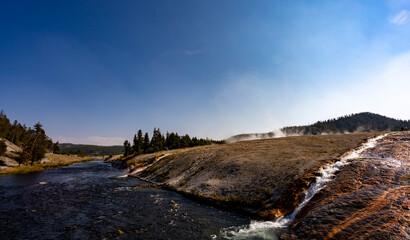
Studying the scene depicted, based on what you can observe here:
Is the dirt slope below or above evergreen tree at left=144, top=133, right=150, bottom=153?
below

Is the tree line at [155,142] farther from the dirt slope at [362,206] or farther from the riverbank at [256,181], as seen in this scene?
the dirt slope at [362,206]

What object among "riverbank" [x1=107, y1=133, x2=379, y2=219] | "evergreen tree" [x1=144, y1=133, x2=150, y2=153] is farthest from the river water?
"evergreen tree" [x1=144, y1=133, x2=150, y2=153]

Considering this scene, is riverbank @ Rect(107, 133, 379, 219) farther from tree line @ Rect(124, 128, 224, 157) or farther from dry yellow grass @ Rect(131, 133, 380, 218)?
tree line @ Rect(124, 128, 224, 157)

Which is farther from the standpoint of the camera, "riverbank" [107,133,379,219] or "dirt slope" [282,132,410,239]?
"riverbank" [107,133,379,219]

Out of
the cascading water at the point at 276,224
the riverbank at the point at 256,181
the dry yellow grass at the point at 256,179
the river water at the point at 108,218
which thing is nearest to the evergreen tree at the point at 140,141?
the dry yellow grass at the point at 256,179

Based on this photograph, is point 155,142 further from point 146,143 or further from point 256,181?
point 256,181

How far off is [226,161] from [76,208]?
80.8ft

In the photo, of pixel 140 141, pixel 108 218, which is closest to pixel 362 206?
pixel 108 218

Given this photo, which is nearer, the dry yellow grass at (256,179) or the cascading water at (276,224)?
the cascading water at (276,224)

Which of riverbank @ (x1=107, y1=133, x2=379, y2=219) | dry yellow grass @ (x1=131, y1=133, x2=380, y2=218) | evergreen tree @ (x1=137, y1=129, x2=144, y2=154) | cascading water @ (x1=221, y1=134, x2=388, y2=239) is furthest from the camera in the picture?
evergreen tree @ (x1=137, y1=129, x2=144, y2=154)

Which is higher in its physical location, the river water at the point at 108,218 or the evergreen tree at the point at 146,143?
the evergreen tree at the point at 146,143

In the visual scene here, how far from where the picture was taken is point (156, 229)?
Answer: 15.6m

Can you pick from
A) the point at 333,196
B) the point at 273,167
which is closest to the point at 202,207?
the point at 273,167

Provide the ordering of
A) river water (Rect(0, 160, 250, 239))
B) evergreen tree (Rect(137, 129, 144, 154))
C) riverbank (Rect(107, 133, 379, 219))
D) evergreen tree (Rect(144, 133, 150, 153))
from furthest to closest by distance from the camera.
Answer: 1. evergreen tree (Rect(137, 129, 144, 154))
2. evergreen tree (Rect(144, 133, 150, 153))
3. riverbank (Rect(107, 133, 379, 219))
4. river water (Rect(0, 160, 250, 239))
